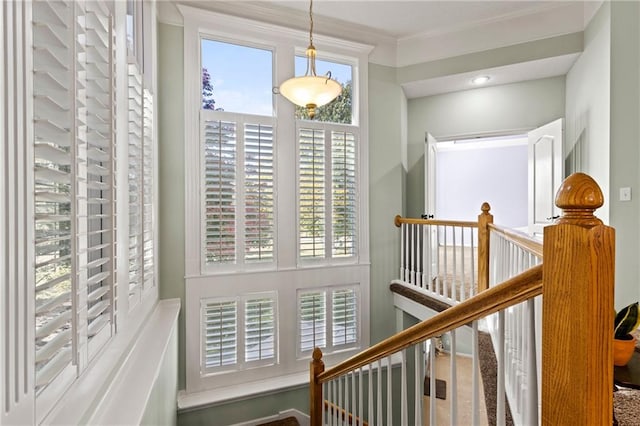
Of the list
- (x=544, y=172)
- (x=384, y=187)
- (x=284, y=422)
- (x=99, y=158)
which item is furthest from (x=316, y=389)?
(x=544, y=172)

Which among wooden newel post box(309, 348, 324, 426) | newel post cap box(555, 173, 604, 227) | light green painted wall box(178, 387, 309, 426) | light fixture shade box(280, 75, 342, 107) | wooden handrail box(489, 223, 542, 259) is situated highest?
light fixture shade box(280, 75, 342, 107)

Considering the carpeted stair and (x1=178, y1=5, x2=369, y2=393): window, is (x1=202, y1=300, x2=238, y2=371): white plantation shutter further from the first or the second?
the carpeted stair

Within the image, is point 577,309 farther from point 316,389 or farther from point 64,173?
point 316,389

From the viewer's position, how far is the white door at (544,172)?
3.68 m

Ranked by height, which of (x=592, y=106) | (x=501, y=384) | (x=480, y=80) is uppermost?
(x=480, y=80)

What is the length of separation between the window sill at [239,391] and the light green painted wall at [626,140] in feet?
9.47

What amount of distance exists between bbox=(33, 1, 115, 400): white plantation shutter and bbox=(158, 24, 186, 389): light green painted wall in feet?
6.28

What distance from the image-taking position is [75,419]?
97cm

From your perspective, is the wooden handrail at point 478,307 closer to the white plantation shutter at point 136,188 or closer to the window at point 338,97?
the white plantation shutter at point 136,188

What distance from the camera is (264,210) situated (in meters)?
3.45

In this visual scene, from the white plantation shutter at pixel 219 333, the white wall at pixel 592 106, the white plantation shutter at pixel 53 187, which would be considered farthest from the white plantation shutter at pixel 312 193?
the white plantation shutter at pixel 53 187

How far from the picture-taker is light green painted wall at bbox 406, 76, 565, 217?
4.07 meters

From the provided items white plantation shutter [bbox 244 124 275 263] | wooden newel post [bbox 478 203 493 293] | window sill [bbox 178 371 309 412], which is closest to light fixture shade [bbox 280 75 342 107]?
white plantation shutter [bbox 244 124 275 263]

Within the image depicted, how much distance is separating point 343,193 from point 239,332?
180 cm
